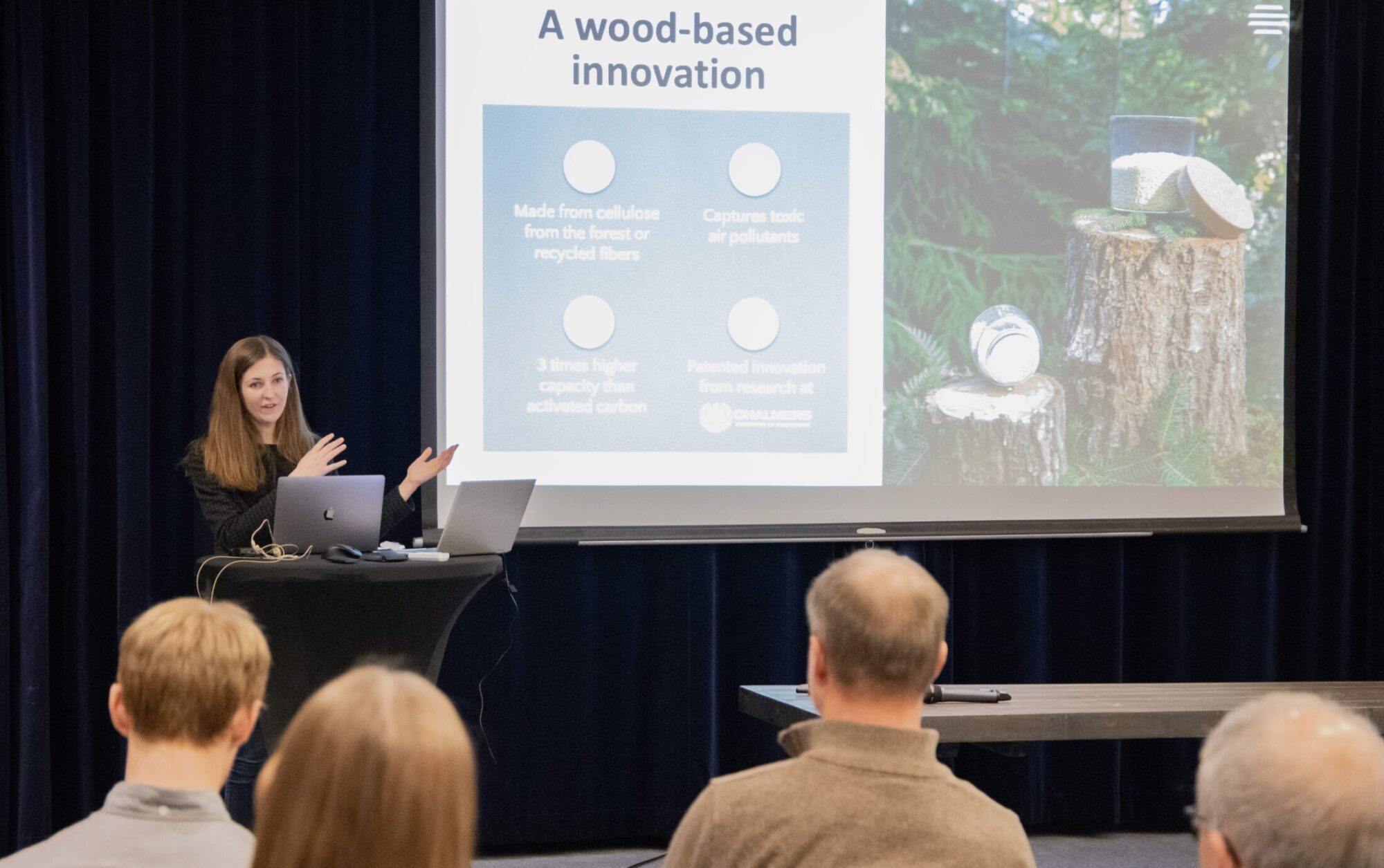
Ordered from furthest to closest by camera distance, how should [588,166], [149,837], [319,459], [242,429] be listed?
[588,166], [242,429], [319,459], [149,837]

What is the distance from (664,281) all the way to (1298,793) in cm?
294

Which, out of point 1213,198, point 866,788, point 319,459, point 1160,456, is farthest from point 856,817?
point 1213,198

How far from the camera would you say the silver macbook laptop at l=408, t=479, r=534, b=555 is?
283 centimetres

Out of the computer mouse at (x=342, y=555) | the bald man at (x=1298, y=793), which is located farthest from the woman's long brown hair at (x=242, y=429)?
the bald man at (x=1298, y=793)

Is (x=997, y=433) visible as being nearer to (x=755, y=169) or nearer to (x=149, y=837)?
(x=755, y=169)

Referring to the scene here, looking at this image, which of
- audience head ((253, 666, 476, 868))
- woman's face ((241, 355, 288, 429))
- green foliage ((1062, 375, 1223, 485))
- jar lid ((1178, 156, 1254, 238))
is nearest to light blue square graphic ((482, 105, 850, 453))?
woman's face ((241, 355, 288, 429))

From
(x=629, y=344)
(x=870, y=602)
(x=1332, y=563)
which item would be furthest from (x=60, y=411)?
(x=1332, y=563)

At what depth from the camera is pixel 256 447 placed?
327 cm

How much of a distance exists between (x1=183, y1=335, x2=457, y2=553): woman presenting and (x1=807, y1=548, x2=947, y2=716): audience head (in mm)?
1859

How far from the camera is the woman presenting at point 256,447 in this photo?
314cm

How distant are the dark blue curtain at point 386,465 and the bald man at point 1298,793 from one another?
2964mm

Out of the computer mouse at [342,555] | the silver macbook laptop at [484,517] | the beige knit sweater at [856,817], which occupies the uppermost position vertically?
the silver macbook laptop at [484,517]

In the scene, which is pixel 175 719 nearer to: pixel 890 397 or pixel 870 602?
pixel 870 602

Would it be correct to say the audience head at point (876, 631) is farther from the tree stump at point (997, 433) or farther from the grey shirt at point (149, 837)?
the tree stump at point (997, 433)
